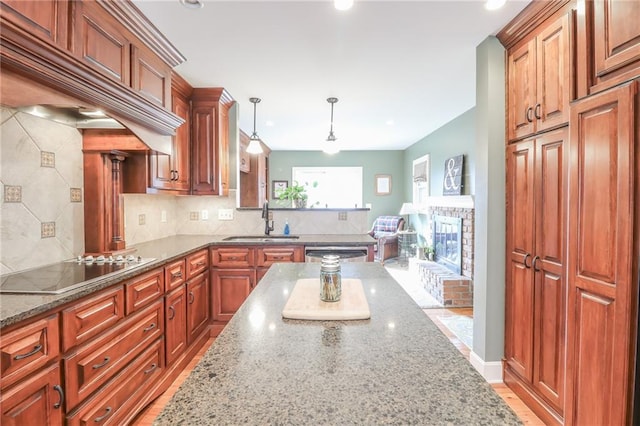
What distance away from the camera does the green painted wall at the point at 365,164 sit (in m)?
7.89

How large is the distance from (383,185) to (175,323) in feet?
20.8

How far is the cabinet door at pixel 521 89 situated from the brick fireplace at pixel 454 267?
1887mm

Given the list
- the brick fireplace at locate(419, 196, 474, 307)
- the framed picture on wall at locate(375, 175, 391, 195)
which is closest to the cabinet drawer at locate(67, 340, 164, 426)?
the brick fireplace at locate(419, 196, 474, 307)

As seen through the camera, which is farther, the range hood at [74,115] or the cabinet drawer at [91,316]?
Answer: the range hood at [74,115]

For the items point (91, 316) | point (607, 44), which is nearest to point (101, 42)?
point (91, 316)

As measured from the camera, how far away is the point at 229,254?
121 inches

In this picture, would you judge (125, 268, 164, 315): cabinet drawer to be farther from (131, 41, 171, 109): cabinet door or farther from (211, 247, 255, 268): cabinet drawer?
(131, 41, 171, 109): cabinet door

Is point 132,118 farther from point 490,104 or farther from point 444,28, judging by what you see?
point 490,104

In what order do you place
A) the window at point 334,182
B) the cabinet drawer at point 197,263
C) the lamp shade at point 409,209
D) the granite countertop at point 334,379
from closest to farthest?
the granite countertop at point 334,379, the cabinet drawer at point 197,263, the lamp shade at point 409,209, the window at point 334,182

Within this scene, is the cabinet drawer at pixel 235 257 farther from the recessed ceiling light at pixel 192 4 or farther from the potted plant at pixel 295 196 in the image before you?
the recessed ceiling light at pixel 192 4

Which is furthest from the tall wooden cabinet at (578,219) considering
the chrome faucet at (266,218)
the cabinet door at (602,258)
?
the chrome faucet at (266,218)

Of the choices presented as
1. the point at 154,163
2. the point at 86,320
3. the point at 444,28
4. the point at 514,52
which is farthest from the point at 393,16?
the point at 86,320

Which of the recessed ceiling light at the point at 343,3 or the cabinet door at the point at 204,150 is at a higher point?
the recessed ceiling light at the point at 343,3

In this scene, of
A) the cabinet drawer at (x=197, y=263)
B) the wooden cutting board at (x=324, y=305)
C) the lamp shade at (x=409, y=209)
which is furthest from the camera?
the lamp shade at (x=409, y=209)
